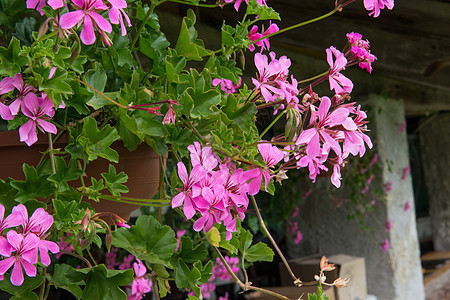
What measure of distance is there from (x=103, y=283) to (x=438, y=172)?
236 inches

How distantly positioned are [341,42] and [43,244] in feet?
6.40

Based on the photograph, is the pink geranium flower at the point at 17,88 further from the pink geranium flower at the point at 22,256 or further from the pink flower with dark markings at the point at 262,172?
the pink flower with dark markings at the point at 262,172

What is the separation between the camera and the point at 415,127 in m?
6.29

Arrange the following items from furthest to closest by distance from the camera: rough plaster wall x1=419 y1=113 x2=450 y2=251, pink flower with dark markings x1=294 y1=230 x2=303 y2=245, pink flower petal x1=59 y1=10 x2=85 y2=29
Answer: rough plaster wall x1=419 y1=113 x2=450 y2=251 < pink flower with dark markings x1=294 y1=230 x2=303 y2=245 < pink flower petal x1=59 y1=10 x2=85 y2=29

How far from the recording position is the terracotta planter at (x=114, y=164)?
25.2 inches

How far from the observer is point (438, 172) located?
6.04 metres

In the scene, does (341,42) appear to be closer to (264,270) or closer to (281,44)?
(281,44)

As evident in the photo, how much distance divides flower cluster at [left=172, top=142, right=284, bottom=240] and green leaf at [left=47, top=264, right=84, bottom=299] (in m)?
0.15

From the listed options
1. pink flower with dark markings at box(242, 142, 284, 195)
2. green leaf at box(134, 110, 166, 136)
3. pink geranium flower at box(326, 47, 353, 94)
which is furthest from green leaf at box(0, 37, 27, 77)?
pink geranium flower at box(326, 47, 353, 94)

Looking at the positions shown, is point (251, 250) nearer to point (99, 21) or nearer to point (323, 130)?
point (323, 130)

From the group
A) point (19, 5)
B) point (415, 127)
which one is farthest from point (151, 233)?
point (415, 127)

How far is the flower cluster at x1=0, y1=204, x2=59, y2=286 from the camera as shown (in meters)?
0.48

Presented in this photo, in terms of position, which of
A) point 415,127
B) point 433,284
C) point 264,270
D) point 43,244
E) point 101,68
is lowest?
point 433,284

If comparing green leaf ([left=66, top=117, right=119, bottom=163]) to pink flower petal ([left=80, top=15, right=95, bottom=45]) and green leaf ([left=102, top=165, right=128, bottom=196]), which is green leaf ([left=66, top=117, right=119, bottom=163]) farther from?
pink flower petal ([left=80, top=15, right=95, bottom=45])
